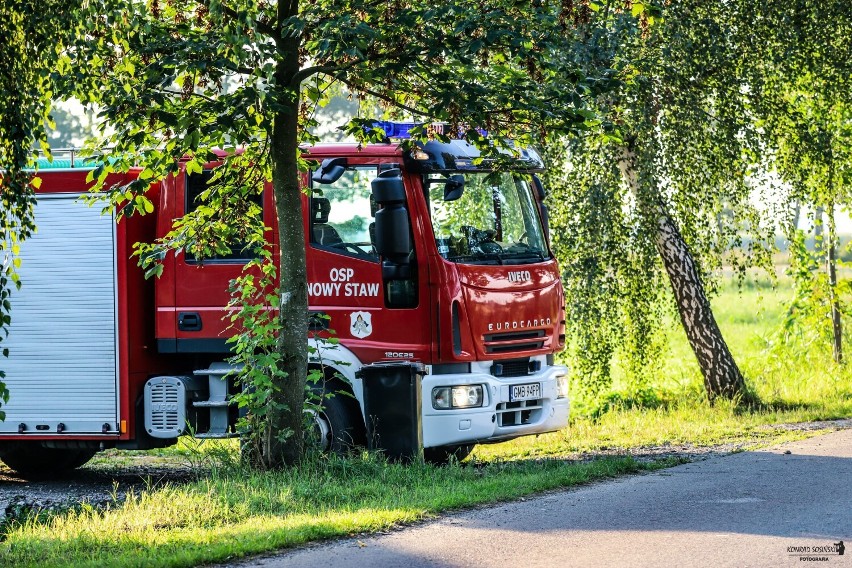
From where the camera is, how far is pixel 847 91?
602 inches

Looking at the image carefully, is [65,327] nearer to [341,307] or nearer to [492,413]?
[341,307]

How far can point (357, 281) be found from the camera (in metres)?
11.1

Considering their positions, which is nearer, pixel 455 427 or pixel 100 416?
pixel 455 427

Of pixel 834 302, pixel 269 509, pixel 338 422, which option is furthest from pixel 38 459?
pixel 834 302

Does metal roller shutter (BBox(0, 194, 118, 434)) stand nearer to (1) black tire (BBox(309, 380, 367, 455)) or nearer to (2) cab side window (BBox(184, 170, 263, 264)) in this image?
(2) cab side window (BBox(184, 170, 263, 264))

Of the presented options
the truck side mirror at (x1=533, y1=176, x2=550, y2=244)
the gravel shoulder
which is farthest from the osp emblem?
the truck side mirror at (x1=533, y1=176, x2=550, y2=244)

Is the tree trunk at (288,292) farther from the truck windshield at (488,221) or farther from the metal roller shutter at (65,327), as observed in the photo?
the metal roller shutter at (65,327)

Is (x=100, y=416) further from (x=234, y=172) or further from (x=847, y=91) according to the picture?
(x=847, y=91)

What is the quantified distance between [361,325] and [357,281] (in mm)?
394

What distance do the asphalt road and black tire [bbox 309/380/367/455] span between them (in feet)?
7.46

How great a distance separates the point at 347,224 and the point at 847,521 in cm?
503

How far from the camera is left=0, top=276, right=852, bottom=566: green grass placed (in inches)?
303

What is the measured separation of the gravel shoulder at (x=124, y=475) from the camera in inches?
439

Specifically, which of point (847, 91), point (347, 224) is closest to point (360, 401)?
point (347, 224)
